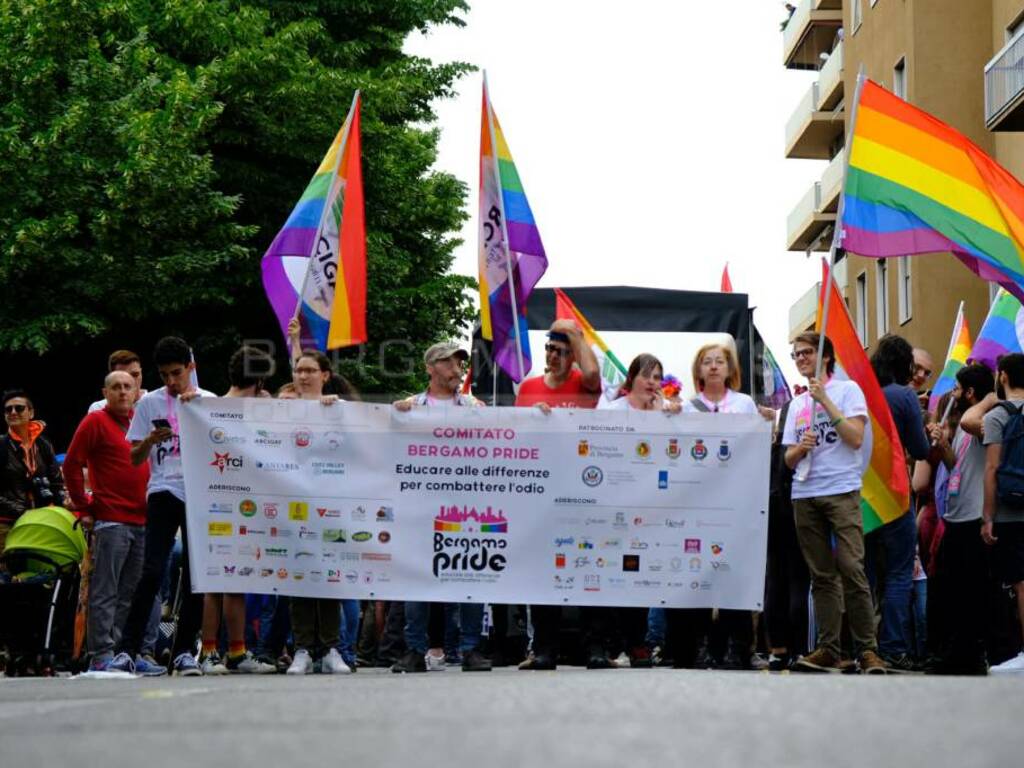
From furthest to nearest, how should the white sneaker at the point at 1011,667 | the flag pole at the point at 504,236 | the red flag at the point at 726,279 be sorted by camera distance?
the red flag at the point at 726,279
the flag pole at the point at 504,236
the white sneaker at the point at 1011,667

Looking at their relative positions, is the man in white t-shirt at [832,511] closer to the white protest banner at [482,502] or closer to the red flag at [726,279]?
the white protest banner at [482,502]

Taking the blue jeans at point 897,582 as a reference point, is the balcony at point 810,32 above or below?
above

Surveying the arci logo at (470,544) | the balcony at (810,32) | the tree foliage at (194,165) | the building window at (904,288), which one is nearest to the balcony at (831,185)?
the balcony at (810,32)

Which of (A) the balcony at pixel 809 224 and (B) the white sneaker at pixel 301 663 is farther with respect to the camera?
(A) the balcony at pixel 809 224

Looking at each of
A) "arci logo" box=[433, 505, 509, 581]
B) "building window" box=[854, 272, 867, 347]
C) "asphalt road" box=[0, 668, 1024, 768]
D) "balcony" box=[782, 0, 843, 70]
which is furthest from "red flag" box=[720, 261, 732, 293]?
"balcony" box=[782, 0, 843, 70]

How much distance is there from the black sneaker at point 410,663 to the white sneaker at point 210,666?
3.23 ft

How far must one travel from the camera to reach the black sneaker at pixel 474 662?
11.3 metres

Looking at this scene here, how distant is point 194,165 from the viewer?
25.9m

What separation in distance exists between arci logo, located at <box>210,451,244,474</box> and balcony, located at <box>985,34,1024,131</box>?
1851 cm

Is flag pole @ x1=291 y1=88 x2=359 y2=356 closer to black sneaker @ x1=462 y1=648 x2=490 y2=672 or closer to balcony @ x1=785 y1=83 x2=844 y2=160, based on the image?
black sneaker @ x1=462 y1=648 x2=490 y2=672

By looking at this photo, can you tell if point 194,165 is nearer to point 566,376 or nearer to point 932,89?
point 566,376

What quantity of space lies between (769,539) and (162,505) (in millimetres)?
3888

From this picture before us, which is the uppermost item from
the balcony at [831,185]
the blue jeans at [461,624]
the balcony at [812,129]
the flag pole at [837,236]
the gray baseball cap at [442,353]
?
the balcony at [812,129]

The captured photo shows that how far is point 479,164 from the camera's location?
15.9m
